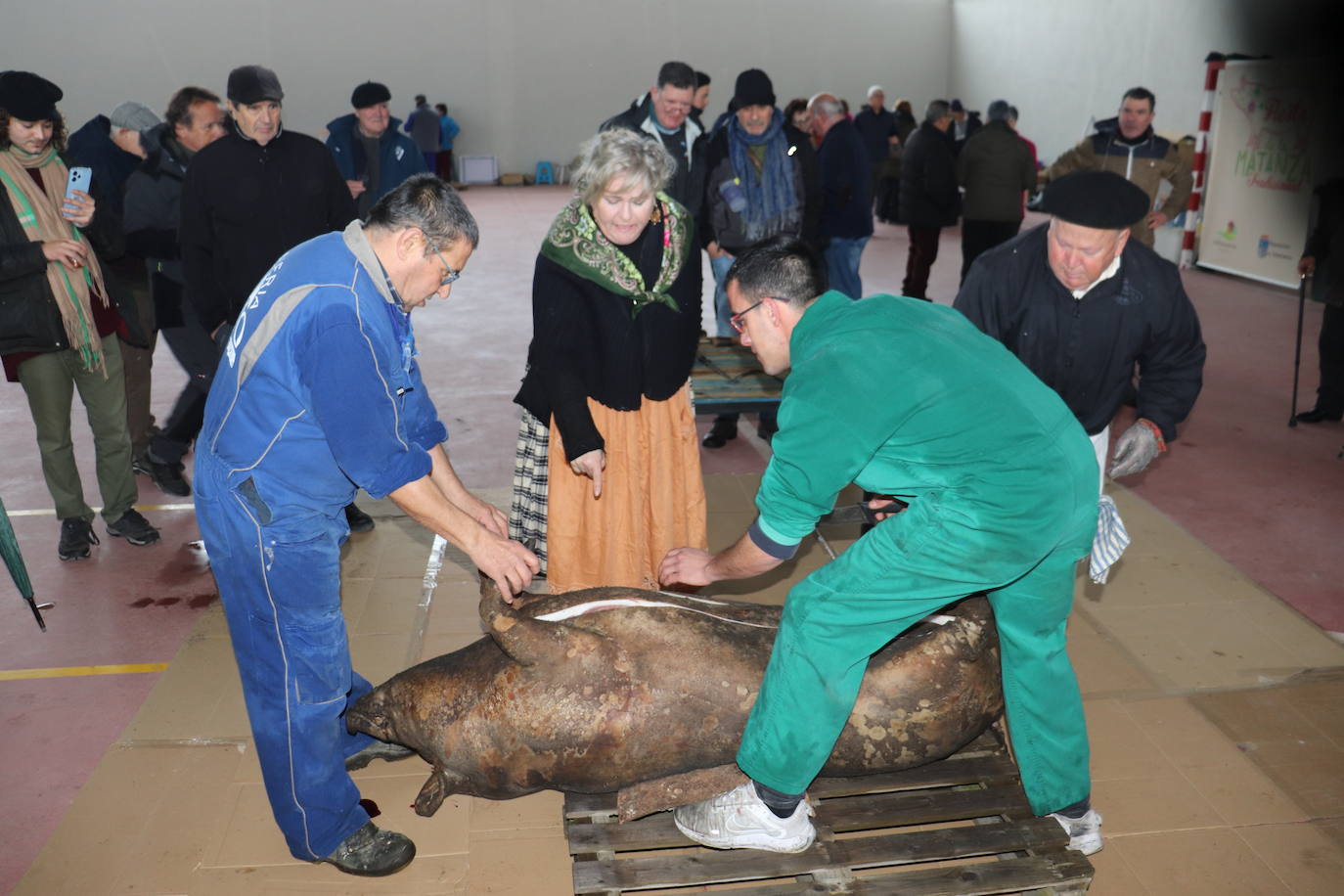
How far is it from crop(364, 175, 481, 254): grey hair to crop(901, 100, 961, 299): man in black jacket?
7.32 m

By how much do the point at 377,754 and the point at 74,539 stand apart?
2439 mm

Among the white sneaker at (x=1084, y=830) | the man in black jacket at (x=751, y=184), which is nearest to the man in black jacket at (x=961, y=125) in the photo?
the man in black jacket at (x=751, y=184)

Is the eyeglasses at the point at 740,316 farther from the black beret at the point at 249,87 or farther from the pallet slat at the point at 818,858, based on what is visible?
the black beret at the point at 249,87

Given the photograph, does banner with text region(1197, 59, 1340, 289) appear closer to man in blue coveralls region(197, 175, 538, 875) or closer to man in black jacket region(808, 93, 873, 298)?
man in black jacket region(808, 93, 873, 298)

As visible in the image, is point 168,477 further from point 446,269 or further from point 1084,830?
point 1084,830

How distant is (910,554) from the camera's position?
7.90ft

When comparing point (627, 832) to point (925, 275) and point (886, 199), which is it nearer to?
point (925, 275)

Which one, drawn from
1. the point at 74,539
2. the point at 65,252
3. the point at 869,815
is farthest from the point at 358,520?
the point at 869,815

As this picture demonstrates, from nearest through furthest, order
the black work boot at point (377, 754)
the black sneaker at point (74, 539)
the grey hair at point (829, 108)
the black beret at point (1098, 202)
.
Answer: the black beret at point (1098, 202) → the black work boot at point (377, 754) → the black sneaker at point (74, 539) → the grey hair at point (829, 108)

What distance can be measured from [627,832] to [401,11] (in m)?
20.0

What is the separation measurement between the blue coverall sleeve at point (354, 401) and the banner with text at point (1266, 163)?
10421 mm

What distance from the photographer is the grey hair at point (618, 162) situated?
329cm

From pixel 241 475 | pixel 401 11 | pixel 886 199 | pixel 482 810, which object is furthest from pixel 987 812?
pixel 401 11

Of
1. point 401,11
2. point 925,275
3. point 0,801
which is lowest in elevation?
point 0,801
